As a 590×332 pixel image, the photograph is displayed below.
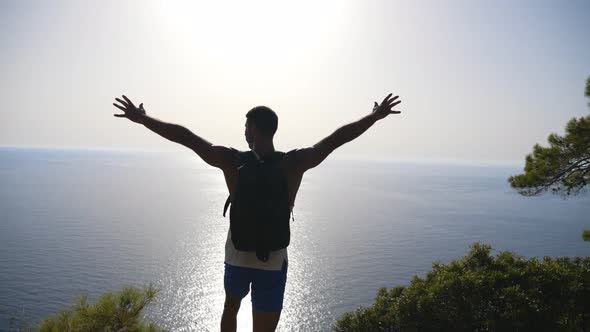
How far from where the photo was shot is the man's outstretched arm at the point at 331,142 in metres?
3.18

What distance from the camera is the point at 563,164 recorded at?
43.1 ft

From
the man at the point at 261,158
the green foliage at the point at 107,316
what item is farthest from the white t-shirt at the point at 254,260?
the green foliage at the point at 107,316

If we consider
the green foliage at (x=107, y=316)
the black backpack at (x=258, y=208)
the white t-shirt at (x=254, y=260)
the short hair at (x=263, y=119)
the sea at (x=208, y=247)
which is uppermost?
the short hair at (x=263, y=119)

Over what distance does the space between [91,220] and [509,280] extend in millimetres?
115471

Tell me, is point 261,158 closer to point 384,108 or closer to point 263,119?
point 263,119

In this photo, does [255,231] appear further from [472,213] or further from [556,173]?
[472,213]

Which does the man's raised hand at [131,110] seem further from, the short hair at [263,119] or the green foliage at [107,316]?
the green foliage at [107,316]

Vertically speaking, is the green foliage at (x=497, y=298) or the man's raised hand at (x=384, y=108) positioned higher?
the man's raised hand at (x=384, y=108)

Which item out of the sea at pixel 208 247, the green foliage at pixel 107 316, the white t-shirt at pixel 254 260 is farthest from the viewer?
Answer: the sea at pixel 208 247

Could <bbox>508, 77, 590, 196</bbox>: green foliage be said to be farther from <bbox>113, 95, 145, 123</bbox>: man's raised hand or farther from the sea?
the sea

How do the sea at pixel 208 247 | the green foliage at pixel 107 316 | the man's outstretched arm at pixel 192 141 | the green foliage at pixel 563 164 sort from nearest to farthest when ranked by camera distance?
the man's outstretched arm at pixel 192 141, the green foliage at pixel 107 316, the green foliage at pixel 563 164, the sea at pixel 208 247

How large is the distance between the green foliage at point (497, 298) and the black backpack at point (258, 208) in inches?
310

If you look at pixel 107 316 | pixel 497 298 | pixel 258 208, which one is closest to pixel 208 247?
pixel 107 316

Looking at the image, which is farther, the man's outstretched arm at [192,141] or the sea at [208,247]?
the sea at [208,247]
